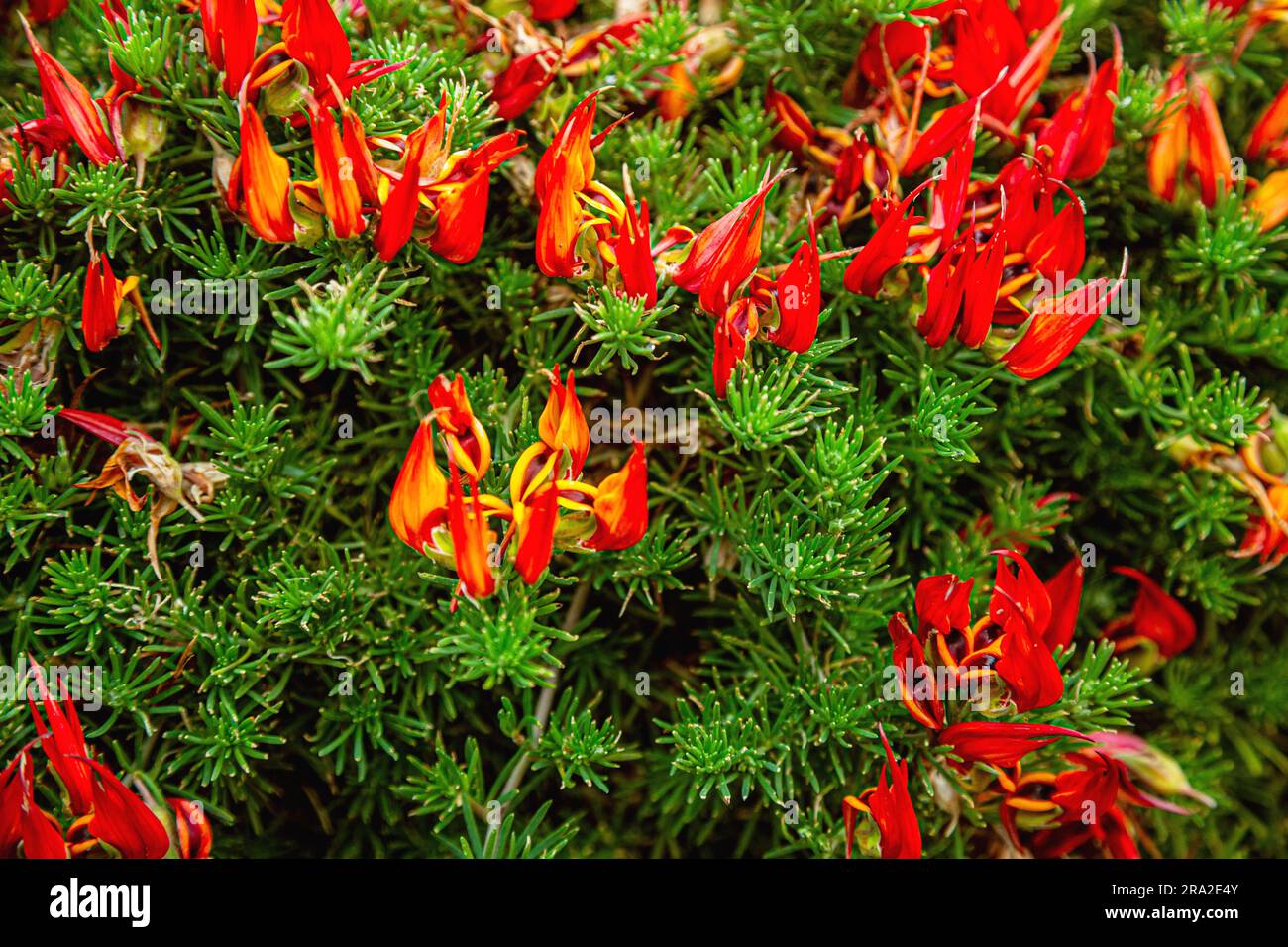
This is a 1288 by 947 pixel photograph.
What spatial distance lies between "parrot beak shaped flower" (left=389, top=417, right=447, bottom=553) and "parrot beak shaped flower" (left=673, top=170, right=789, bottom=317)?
323 millimetres

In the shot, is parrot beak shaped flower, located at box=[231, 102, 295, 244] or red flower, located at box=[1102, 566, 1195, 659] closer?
parrot beak shaped flower, located at box=[231, 102, 295, 244]

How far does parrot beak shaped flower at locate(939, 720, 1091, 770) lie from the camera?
113 cm


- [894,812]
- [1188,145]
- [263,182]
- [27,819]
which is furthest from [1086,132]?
[27,819]

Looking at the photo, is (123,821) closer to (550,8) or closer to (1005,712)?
(1005,712)

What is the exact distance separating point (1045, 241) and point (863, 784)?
0.67 metres

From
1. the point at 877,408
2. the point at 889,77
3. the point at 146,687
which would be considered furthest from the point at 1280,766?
the point at 146,687

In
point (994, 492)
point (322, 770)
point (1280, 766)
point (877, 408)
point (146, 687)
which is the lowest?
point (1280, 766)

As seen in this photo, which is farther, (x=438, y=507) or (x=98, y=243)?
(x=98, y=243)

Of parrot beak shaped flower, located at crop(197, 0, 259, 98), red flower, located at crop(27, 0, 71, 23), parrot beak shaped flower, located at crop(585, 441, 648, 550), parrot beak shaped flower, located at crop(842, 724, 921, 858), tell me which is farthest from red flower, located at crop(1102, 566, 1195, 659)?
red flower, located at crop(27, 0, 71, 23)

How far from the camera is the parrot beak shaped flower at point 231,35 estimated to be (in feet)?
3.54

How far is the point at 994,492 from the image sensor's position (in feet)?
4.49

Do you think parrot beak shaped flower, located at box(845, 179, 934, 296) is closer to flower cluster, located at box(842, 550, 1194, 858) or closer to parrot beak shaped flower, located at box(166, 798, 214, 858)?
flower cluster, located at box(842, 550, 1194, 858)

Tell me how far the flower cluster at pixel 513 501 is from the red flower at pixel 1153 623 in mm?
736
